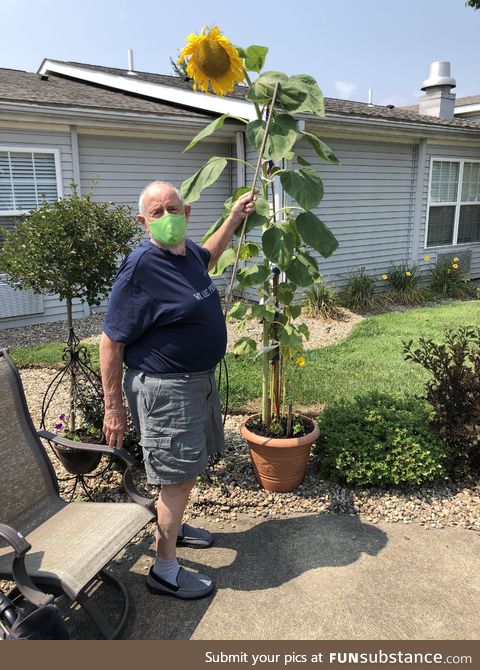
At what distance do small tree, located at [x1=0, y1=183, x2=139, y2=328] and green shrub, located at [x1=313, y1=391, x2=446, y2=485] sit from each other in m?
1.89

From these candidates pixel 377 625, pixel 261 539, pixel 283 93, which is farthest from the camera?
pixel 261 539

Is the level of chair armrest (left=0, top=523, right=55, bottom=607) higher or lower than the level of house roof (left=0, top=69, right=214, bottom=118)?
lower

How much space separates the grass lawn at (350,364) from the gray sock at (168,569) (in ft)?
7.23

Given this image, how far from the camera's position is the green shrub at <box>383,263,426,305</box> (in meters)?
9.43

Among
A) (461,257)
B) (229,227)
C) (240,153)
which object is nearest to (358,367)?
(229,227)

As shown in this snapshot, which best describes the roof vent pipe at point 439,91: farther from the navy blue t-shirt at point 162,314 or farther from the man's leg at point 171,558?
the man's leg at point 171,558

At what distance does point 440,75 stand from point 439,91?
0.35m

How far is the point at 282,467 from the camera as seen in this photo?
3.22 m

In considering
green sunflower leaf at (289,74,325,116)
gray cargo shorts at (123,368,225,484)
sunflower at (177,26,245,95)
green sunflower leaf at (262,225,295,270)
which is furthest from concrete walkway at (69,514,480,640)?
sunflower at (177,26,245,95)

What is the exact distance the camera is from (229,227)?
9.39 ft

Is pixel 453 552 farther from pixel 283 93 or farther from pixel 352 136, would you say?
pixel 352 136

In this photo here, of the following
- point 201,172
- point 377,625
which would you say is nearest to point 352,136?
point 201,172

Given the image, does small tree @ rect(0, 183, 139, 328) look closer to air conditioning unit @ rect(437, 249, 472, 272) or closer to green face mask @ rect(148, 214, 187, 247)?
green face mask @ rect(148, 214, 187, 247)
